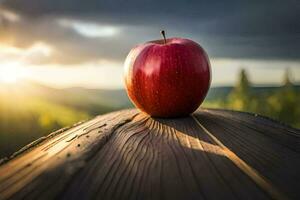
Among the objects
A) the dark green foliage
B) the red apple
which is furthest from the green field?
the red apple

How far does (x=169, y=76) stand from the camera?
1.75m

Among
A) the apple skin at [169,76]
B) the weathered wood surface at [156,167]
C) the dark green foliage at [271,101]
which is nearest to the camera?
the weathered wood surface at [156,167]

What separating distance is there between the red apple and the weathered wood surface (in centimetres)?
27

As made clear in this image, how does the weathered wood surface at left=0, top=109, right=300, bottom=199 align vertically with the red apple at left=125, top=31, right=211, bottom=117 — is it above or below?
below

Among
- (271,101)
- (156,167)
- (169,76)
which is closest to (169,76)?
(169,76)

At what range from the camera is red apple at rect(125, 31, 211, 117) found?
1.74 meters

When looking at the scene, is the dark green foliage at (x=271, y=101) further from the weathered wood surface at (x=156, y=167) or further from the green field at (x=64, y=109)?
the weathered wood surface at (x=156, y=167)

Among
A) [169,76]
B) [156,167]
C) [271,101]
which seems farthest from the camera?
[271,101]

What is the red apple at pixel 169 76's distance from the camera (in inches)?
68.6

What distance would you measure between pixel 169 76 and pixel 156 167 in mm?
723

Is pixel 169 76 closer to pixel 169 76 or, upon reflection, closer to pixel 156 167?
pixel 169 76

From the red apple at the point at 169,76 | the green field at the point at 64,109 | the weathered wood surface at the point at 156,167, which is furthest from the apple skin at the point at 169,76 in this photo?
the green field at the point at 64,109

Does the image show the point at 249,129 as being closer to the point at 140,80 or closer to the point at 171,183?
the point at 140,80

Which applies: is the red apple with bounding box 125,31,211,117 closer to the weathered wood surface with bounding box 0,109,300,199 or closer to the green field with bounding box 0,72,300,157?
the weathered wood surface with bounding box 0,109,300,199
